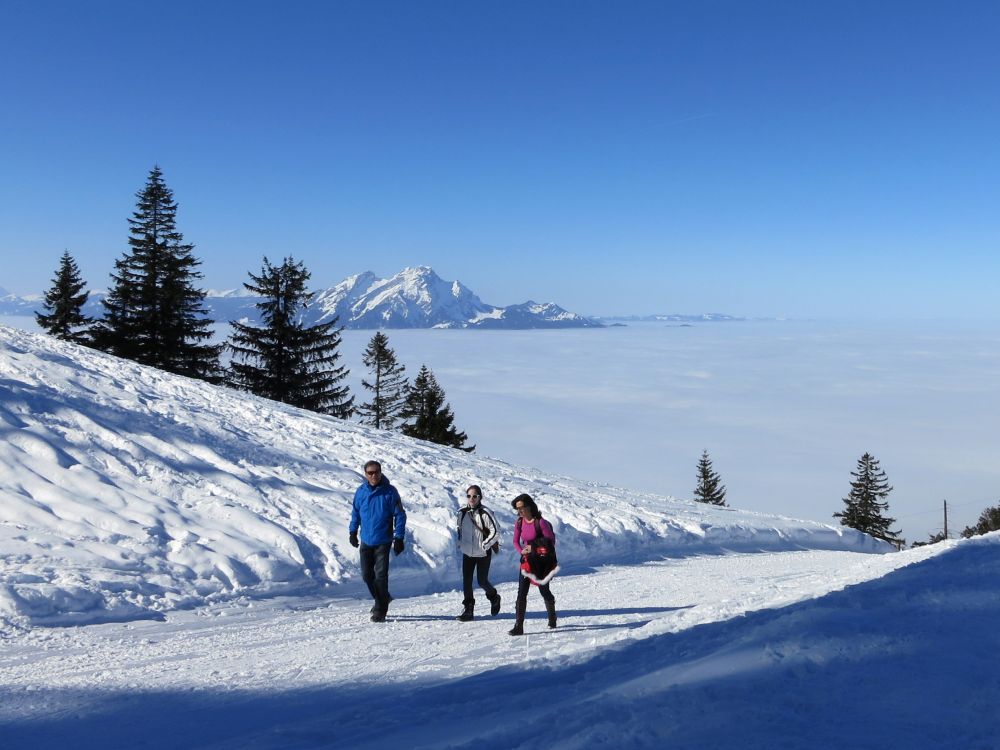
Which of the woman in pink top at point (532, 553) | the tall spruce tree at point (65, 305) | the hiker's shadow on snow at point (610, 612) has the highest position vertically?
the tall spruce tree at point (65, 305)

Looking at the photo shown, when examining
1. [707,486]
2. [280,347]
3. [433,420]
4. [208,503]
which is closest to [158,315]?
[280,347]

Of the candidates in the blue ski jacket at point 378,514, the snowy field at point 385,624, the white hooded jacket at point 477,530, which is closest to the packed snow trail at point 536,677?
the snowy field at point 385,624

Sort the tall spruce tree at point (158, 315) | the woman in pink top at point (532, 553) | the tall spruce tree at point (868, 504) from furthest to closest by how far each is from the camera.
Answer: the tall spruce tree at point (868, 504) < the tall spruce tree at point (158, 315) < the woman in pink top at point (532, 553)

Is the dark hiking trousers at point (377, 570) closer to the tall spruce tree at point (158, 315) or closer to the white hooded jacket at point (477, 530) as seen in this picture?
the white hooded jacket at point (477, 530)

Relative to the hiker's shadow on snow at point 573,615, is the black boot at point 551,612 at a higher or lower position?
higher

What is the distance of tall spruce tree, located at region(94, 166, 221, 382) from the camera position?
114ft

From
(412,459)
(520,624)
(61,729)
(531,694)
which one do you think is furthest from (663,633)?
(412,459)

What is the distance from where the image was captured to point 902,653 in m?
5.68

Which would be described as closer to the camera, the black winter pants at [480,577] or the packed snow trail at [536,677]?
the packed snow trail at [536,677]

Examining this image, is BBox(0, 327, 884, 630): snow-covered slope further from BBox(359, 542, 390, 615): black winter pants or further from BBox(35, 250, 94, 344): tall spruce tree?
BBox(35, 250, 94, 344): tall spruce tree

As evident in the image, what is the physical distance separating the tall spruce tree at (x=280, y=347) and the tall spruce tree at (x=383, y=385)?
1392cm

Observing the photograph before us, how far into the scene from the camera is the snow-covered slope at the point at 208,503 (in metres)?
8.91

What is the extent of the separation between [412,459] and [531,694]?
40.0ft

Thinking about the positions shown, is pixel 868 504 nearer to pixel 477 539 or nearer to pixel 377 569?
pixel 477 539
